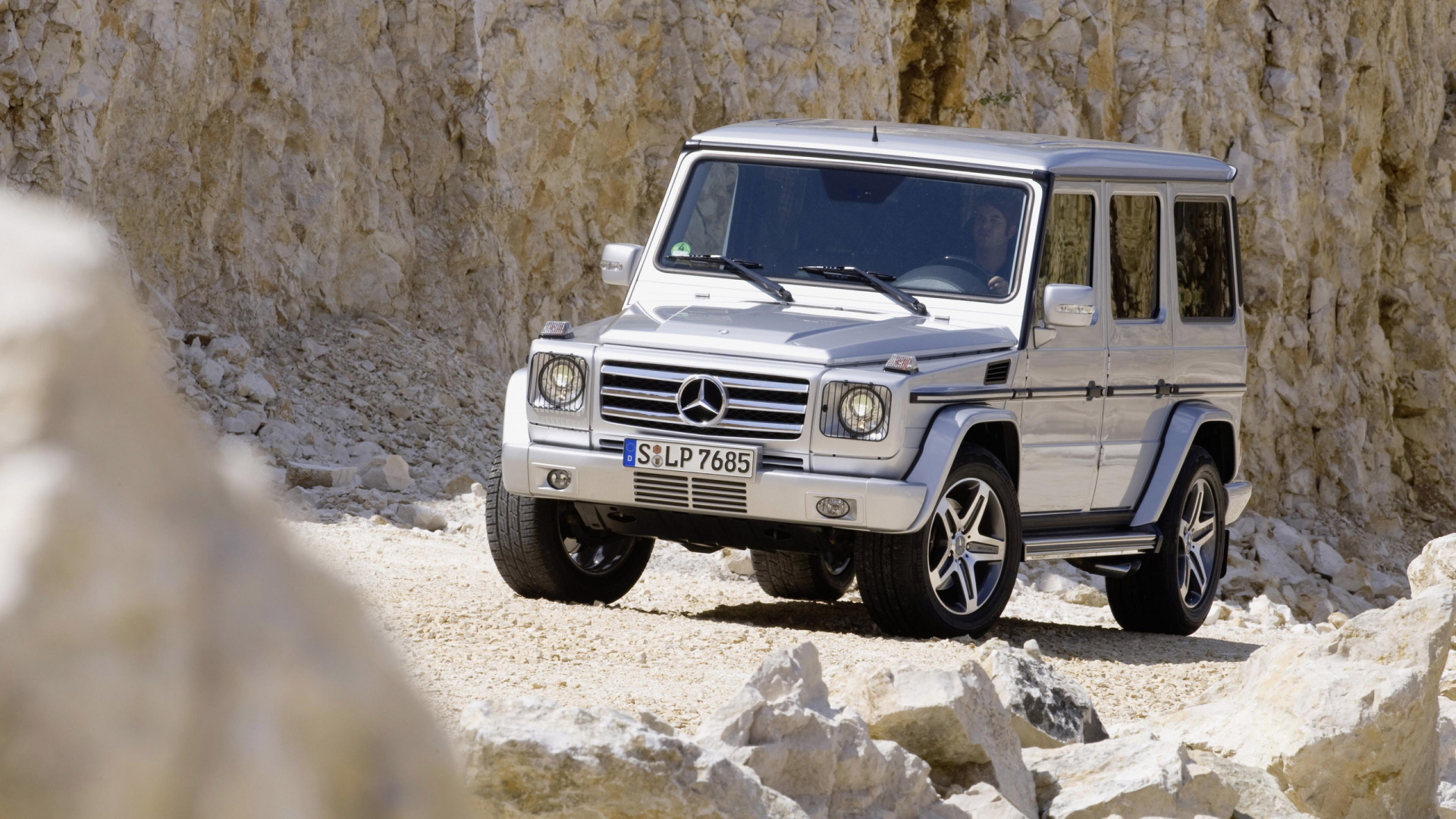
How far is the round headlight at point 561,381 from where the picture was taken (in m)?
7.11

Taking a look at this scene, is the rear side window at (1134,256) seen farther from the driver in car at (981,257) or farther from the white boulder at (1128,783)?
the white boulder at (1128,783)

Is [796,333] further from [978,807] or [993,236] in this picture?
[978,807]

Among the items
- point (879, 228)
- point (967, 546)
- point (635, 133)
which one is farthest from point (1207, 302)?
point (635, 133)

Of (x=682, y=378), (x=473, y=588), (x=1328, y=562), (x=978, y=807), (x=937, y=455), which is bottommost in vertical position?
(x=1328, y=562)

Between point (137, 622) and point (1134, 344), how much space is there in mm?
7741

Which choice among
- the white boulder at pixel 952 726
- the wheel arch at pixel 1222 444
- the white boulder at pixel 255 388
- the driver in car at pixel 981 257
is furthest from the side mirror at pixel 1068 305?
the white boulder at pixel 255 388

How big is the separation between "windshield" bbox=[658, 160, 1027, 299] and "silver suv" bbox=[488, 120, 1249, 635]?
0.01 m

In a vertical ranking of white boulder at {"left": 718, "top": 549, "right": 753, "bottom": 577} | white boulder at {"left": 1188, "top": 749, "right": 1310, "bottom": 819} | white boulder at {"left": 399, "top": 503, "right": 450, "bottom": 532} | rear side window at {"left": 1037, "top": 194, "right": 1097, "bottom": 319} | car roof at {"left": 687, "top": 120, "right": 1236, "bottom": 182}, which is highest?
car roof at {"left": 687, "top": 120, "right": 1236, "bottom": 182}

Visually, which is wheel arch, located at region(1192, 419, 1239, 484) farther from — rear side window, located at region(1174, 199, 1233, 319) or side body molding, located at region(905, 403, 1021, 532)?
side body molding, located at region(905, 403, 1021, 532)

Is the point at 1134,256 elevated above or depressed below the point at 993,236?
below

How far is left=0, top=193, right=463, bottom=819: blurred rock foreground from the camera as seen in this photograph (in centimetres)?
83

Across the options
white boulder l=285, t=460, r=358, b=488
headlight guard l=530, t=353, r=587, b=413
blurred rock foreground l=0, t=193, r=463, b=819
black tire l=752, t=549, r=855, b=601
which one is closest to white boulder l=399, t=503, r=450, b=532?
white boulder l=285, t=460, r=358, b=488

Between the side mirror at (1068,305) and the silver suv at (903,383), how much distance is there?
1 cm

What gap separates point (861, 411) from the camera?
6715 mm
